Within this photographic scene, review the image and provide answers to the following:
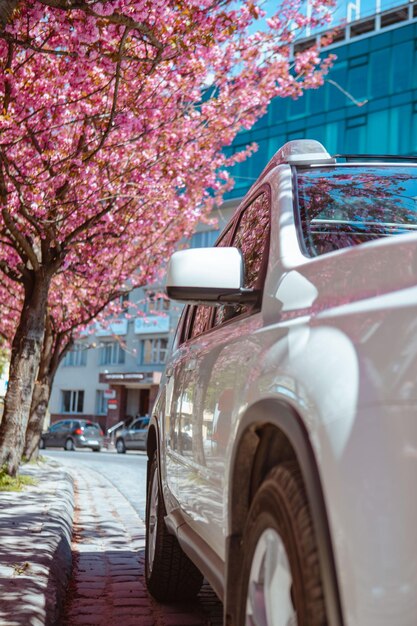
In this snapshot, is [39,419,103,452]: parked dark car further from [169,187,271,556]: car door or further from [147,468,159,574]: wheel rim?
[169,187,271,556]: car door

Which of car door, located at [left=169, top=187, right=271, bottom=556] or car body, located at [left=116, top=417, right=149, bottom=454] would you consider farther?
car body, located at [left=116, top=417, right=149, bottom=454]

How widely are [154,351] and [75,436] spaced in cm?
1560

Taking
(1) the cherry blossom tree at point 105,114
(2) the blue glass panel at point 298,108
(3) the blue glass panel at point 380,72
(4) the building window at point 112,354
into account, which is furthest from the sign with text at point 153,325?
(1) the cherry blossom tree at point 105,114

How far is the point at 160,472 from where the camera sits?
504cm

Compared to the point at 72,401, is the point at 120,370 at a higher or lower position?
higher

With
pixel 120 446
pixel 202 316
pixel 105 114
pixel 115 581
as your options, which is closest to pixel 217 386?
pixel 202 316

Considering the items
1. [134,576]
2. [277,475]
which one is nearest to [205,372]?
[277,475]

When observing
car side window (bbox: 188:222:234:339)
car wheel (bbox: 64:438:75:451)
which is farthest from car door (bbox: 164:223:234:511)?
car wheel (bbox: 64:438:75:451)

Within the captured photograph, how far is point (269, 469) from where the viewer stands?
8.03 feet

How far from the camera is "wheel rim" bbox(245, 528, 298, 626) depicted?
2.17 metres

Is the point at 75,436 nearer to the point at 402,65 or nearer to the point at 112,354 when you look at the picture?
the point at 112,354

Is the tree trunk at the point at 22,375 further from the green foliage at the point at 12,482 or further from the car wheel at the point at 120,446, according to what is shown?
the car wheel at the point at 120,446

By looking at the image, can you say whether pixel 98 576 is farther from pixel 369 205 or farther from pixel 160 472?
pixel 369 205

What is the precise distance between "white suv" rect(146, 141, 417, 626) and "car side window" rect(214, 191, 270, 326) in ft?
0.05
